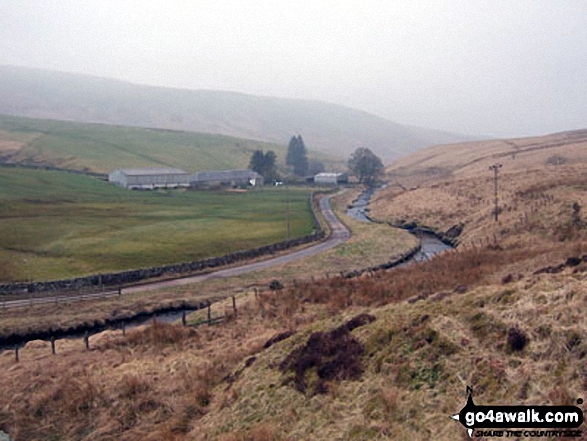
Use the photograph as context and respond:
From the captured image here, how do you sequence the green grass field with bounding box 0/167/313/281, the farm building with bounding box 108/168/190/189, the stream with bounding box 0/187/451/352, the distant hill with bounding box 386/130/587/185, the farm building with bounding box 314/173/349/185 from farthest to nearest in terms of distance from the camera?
the farm building with bounding box 314/173/349/185
the farm building with bounding box 108/168/190/189
the distant hill with bounding box 386/130/587/185
the green grass field with bounding box 0/167/313/281
the stream with bounding box 0/187/451/352

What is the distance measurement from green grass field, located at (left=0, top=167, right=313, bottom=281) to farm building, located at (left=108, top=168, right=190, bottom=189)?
909 centimetres

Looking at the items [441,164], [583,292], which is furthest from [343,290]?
[441,164]

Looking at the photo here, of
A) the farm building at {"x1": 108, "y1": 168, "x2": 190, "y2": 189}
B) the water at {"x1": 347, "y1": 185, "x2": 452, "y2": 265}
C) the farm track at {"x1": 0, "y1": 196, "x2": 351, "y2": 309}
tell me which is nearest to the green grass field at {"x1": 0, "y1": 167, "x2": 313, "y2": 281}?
the farm track at {"x1": 0, "y1": 196, "x2": 351, "y2": 309}

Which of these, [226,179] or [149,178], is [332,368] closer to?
[149,178]

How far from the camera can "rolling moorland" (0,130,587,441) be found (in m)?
16.3

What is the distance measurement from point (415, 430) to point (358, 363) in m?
5.07

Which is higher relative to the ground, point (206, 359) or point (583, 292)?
point (583, 292)

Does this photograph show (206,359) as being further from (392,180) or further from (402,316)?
(392,180)

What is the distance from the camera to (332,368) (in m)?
20.5

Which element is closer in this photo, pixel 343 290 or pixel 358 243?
pixel 343 290

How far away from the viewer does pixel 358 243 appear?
72.2 meters

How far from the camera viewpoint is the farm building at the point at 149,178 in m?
143

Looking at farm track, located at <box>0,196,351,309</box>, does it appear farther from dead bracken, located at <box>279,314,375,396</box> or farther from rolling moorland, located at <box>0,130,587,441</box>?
dead bracken, located at <box>279,314,375,396</box>

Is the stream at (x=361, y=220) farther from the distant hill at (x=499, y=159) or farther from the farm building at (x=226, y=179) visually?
the farm building at (x=226, y=179)
